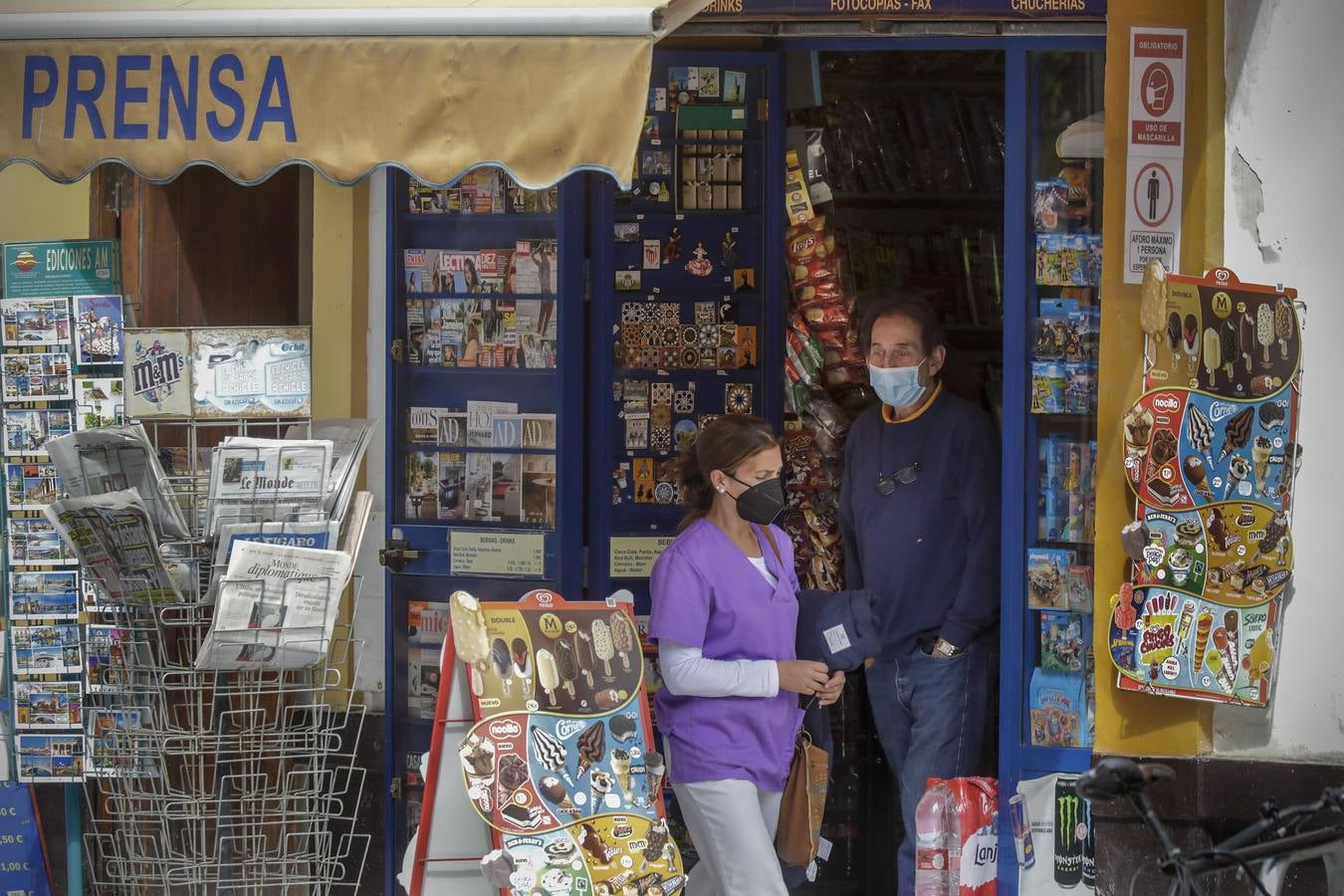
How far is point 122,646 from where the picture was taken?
4.64m

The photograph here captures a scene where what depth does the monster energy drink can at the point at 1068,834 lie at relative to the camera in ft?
16.5

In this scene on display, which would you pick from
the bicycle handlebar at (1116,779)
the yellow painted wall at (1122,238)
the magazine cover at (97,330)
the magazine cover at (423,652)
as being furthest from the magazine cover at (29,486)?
the bicycle handlebar at (1116,779)

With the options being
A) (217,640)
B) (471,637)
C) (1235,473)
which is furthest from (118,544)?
(1235,473)

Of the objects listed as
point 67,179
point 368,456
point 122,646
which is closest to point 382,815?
point 368,456

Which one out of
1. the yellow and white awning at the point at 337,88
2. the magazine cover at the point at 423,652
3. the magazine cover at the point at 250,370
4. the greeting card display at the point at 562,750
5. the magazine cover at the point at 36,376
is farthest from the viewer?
the magazine cover at the point at 423,652

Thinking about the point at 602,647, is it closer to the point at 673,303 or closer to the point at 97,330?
the point at 673,303

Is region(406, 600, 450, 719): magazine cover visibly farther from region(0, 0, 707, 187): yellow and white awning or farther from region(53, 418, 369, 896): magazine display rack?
region(0, 0, 707, 187): yellow and white awning

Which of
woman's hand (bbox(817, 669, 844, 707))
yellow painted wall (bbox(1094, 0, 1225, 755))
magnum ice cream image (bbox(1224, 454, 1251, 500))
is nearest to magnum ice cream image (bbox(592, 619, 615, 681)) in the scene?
woman's hand (bbox(817, 669, 844, 707))

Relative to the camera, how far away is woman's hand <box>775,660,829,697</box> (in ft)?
15.3

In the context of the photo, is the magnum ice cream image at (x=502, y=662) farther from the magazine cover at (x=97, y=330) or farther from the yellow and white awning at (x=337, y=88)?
the magazine cover at (x=97, y=330)

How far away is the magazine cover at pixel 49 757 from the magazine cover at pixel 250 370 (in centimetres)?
Result: 149

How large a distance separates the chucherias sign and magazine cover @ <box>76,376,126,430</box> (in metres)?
1.55

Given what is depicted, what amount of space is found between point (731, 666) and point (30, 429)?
280 cm

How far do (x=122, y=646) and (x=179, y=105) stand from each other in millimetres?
1679
